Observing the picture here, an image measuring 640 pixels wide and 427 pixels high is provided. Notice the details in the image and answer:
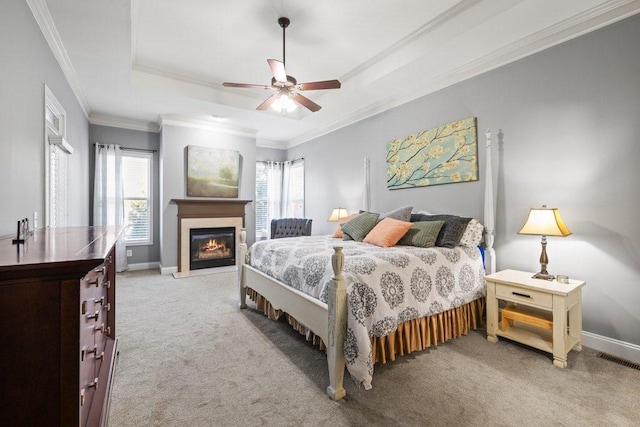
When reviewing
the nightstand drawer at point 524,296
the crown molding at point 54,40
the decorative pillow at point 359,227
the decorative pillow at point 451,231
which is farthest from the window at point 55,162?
the nightstand drawer at point 524,296

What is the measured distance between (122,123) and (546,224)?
6.32 m

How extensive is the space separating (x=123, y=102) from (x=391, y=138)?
409cm

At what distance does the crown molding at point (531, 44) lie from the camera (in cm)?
231

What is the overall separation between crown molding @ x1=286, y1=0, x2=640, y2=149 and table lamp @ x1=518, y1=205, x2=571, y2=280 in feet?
5.12

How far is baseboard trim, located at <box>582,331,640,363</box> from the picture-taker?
2250 millimetres

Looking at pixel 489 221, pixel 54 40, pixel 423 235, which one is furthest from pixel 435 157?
pixel 54 40

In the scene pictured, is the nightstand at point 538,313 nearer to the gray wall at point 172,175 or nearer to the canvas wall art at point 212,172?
the canvas wall art at point 212,172

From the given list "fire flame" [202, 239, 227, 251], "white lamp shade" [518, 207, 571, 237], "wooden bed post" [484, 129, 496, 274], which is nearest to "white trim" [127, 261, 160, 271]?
"fire flame" [202, 239, 227, 251]

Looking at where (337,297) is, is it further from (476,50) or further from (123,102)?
(123,102)

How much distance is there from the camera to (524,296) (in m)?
2.39

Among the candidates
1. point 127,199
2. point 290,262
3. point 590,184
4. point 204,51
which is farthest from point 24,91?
point 590,184

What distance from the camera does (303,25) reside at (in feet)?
9.77

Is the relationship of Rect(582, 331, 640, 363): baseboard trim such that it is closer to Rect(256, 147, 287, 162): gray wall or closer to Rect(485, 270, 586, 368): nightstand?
Rect(485, 270, 586, 368): nightstand

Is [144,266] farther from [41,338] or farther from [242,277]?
[41,338]
